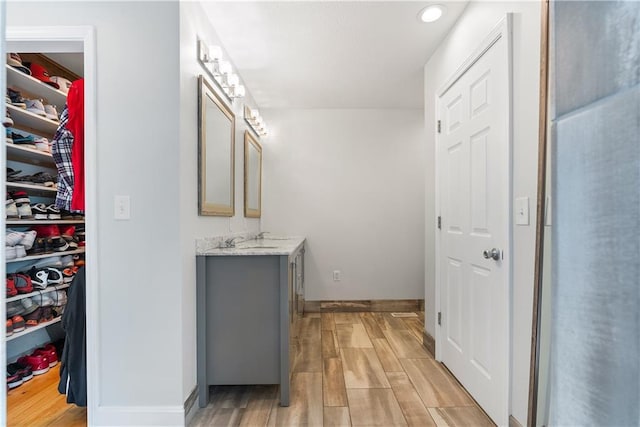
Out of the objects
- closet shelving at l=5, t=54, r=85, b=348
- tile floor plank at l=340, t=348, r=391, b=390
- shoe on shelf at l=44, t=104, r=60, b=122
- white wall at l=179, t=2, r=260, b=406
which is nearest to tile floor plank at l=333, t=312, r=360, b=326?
tile floor plank at l=340, t=348, r=391, b=390

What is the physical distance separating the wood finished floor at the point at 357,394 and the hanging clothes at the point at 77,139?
4.46 feet

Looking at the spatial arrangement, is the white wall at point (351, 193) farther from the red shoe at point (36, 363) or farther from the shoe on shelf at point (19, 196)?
the red shoe at point (36, 363)

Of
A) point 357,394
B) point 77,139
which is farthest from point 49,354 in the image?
point 357,394

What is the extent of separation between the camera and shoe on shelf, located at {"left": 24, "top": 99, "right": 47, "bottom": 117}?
2.38m

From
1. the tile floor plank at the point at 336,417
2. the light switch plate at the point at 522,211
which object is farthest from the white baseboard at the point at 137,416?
the light switch plate at the point at 522,211

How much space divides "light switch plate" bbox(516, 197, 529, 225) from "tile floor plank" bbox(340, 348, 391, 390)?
4.40ft

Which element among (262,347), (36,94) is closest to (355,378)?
(262,347)

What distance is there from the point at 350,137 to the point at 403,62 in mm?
1323

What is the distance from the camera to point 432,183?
2.74 m

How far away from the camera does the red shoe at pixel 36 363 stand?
2312 millimetres

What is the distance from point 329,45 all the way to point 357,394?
8.02 feet

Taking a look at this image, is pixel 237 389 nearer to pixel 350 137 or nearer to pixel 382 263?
pixel 382 263

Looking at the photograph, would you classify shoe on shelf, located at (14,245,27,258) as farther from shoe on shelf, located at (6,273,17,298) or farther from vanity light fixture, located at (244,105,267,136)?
vanity light fixture, located at (244,105,267,136)

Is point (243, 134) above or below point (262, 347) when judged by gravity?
above
